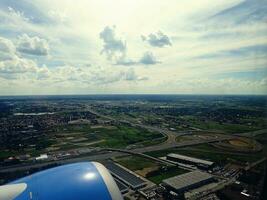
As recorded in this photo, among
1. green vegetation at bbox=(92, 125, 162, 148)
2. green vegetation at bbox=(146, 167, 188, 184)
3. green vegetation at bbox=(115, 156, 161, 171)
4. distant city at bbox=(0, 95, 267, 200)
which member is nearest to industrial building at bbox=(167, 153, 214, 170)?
distant city at bbox=(0, 95, 267, 200)

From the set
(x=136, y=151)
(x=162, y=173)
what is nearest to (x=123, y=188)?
(x=162, y=173)

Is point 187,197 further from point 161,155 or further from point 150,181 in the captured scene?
point 161,155

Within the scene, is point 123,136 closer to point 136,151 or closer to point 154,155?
point 136,151

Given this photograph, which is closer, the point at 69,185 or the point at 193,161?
the point at 69,185

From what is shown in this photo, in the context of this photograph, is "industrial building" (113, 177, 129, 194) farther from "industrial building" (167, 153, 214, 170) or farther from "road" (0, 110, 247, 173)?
"industrial building" (167, 153, 214, 170)

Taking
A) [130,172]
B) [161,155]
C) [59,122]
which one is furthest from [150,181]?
[59,122]

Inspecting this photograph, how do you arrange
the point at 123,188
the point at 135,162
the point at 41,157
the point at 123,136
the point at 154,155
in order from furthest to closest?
the point at 123,136
the point at 154,155
the point at 41,157
the point at 135,162
the point at 123,188

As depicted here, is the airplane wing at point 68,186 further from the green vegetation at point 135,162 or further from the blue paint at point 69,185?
the green vegetation at point 135,162
